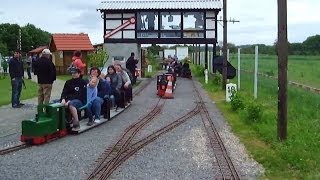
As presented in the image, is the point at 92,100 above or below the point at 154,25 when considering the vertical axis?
below

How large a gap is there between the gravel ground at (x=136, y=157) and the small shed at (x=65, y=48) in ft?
107

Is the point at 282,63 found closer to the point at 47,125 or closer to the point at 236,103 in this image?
the point at 47,125

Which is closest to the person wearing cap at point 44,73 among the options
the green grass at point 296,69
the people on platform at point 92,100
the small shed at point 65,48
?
the people on platform at point 92,100

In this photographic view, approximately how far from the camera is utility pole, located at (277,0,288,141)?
426 inches

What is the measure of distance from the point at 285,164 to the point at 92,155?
337cm

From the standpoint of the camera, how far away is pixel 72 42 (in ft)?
151

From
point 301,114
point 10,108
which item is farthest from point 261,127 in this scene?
point 10,108

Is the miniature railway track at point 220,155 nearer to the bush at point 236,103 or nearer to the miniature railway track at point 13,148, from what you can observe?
the bush at point 236,103

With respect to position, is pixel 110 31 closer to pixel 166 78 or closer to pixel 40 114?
pixel 166 78

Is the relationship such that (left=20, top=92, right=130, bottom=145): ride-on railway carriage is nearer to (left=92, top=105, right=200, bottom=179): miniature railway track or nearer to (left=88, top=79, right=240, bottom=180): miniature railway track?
(left=88, top=79, right=240, bottom=180): miniature railway track

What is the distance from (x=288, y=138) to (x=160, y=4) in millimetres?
28961

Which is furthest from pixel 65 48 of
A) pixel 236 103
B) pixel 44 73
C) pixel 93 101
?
pixel 93 101

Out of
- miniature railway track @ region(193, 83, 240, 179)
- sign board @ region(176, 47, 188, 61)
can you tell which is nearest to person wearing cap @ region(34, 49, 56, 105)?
miniature railway track @ region(193, 83, 240, 179)

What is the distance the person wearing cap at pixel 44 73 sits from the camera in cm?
1510
